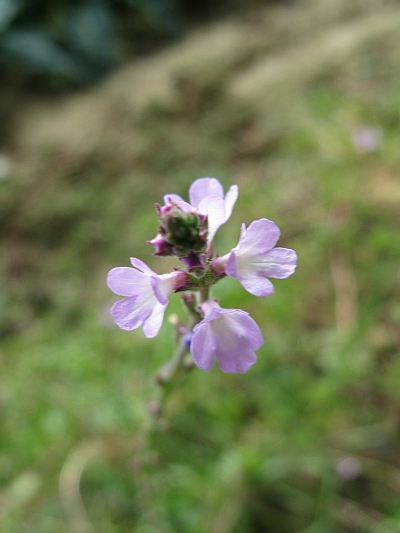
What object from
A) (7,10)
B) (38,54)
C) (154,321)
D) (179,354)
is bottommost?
(179,354)

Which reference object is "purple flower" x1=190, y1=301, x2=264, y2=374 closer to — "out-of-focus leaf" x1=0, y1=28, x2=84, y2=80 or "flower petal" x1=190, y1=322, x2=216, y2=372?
"flower petal" x1=190, y1=322, x2=216, y2=372

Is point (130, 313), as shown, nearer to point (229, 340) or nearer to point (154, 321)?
point (154, 321)

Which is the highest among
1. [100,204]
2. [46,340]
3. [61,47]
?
[61,47]

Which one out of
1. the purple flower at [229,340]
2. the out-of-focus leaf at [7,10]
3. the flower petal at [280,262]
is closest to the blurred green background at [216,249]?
the out-of-focus leaf at [7,10]

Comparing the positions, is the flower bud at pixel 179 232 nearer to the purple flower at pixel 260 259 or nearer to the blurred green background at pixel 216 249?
the purple flower at pixel 260 259

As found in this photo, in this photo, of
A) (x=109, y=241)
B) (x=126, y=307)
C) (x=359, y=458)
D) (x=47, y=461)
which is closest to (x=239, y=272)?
(x=126, y=307)

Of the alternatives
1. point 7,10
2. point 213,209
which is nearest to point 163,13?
point 7,10

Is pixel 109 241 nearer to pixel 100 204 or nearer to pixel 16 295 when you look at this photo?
pixel 100 204

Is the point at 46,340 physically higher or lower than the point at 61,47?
lower
